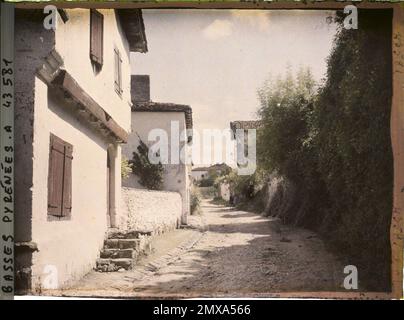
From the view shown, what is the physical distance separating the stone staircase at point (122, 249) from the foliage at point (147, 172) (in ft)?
5.63

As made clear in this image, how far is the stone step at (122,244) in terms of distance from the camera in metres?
7.68

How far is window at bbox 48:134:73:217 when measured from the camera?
5.90 m

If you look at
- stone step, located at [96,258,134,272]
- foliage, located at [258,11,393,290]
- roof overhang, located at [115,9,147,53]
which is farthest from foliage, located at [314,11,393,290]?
stone step, located at [96,258,134,272]

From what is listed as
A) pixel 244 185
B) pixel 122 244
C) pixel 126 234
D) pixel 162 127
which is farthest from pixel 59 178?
pixel 244 185

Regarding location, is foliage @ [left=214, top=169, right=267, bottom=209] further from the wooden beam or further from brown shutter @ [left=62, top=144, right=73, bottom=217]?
brown shutter @ [left=62, top=144, right=73, bottom=217]

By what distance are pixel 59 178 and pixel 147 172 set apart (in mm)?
4456

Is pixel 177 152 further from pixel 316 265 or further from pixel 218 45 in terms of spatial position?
pixel 316 265

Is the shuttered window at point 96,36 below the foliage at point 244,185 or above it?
above

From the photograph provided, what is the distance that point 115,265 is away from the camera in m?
7.09

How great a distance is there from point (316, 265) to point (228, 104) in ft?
9.37

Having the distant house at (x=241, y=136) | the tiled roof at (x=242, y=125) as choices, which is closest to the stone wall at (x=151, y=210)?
the distant house at (x=241, y=136)

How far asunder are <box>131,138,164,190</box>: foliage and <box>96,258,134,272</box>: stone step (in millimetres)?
2561

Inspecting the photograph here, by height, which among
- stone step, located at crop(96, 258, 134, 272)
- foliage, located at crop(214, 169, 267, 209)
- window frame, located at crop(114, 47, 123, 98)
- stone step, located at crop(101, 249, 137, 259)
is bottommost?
stone step, located at crop(96, 258, 134, 272)

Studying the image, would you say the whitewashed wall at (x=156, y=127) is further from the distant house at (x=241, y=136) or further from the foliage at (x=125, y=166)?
the distant house at (x=241, y=136)
